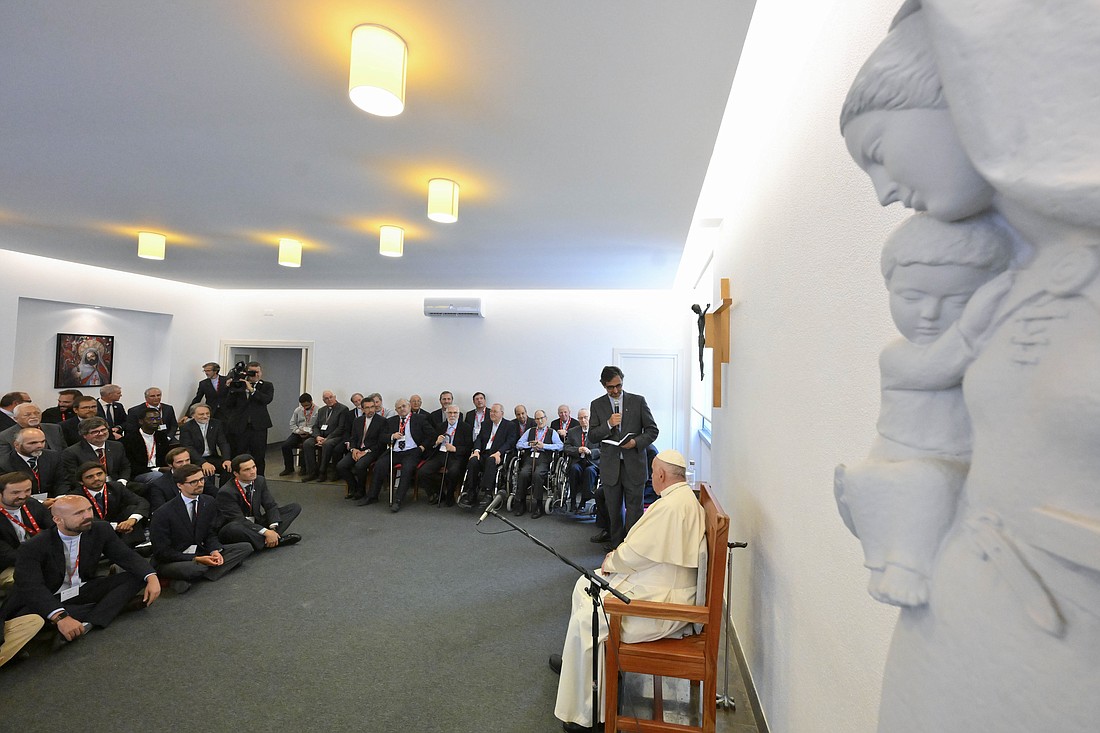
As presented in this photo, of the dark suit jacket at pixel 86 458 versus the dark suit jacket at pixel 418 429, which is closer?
the dark suit jacket at pixel 86 458

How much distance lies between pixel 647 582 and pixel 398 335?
632cm

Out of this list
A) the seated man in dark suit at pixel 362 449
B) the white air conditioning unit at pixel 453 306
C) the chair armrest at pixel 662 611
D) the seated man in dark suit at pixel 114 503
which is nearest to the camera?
the chair armrest at pixel 662 611

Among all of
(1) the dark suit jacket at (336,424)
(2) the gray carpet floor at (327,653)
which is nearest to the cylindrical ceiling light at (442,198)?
(2) the gray carpet floor at (327,653)

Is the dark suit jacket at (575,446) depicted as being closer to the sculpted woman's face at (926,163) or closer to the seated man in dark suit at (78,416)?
the seated man in dark suit at (78,416)

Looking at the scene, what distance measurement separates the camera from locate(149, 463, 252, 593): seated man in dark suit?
3.29 metres

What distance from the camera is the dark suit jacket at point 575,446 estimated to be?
219 inches

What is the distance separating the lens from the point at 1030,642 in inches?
16.6

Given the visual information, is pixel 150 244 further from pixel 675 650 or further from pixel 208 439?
pixel 675 650

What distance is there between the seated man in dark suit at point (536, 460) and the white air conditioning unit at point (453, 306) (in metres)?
2.07

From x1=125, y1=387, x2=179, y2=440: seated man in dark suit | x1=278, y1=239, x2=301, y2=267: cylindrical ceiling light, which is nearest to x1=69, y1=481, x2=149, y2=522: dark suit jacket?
x1=125, y1=387, x2=179, y2=440: seated man in dark suit

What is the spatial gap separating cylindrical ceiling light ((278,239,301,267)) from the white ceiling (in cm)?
27

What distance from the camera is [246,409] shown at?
606 cm

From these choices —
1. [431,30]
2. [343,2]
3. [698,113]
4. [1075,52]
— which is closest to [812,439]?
[1075,52]

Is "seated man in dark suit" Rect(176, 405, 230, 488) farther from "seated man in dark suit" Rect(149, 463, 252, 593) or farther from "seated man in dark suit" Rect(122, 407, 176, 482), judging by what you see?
"seated man in dark suit" Rect(149, 463, 252, 593)
